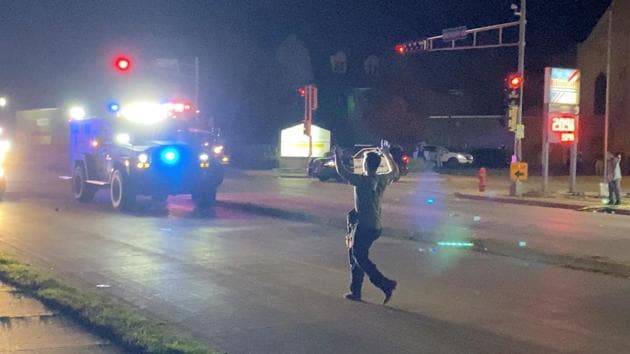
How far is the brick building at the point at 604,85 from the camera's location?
4838 centimetres

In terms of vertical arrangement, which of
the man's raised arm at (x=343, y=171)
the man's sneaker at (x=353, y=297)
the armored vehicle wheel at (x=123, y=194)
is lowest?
the man's sneaker at (x=353, y=297)

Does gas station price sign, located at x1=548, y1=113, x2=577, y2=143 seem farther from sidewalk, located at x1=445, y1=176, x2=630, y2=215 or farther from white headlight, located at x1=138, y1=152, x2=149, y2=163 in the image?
white headlight, located at x1=138, y1=152, x2=149, y2=163

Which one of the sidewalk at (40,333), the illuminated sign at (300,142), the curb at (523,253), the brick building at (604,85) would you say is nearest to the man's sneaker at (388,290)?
the sidewalk at (40,333)

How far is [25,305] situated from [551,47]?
54.6m

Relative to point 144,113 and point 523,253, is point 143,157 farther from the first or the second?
point 523,253

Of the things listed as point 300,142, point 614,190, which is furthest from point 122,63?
point 300,142

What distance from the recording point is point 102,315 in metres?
8.41

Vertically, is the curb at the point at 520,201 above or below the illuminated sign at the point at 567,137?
below

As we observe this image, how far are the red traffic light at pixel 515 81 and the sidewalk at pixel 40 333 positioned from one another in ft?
72.8

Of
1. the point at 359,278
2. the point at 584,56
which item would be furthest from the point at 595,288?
the point at 584,56

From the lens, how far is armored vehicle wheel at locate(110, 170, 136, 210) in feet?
69.0

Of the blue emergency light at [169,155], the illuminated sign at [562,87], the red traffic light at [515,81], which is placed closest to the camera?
the blue emergency light at [169,155]

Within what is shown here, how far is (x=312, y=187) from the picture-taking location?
32.7 meters

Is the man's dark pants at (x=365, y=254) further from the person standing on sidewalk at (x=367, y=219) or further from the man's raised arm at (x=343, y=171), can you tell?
the man's raised arm at (x=343, y=171)
